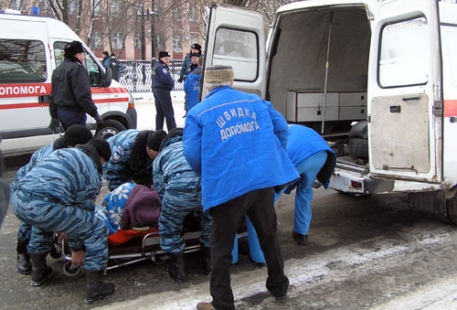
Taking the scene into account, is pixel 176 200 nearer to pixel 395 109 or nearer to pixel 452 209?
pixel 395 109

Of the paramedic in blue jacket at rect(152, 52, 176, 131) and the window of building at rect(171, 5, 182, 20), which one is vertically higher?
the window of building at rect(171, 5, 182, 20)

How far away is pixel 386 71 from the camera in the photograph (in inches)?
177

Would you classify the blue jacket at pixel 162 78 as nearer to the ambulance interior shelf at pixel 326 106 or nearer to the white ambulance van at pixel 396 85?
the ambulance interior shelf at pixel 326 106

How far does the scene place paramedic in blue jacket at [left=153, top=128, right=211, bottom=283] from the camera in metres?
3.53

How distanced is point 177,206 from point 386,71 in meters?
2.39

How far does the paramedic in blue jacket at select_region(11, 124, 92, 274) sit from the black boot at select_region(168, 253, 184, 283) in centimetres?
114

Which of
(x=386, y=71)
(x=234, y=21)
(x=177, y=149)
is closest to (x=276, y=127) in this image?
(x=177, y=149)

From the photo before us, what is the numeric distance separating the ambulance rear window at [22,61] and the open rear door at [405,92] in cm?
530

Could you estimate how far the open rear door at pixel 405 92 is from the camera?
4.11m

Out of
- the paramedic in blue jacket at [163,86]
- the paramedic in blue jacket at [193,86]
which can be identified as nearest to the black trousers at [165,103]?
the paramedic in blue jacket at [163,86]

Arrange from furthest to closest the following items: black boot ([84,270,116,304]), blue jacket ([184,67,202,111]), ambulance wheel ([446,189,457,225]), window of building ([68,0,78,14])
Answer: window of building ([68,0,78,14]) → blue jacket ([184,67,202,111]) → ambulance wheel ([446,189,457,225]) → black boot ([84,270,116,304])

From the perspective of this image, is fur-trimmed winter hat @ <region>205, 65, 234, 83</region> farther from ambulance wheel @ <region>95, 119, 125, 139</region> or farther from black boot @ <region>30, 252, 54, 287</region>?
ambulance wheel @ <region>95, 119, 125, 139</region>

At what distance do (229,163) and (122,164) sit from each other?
1.80m

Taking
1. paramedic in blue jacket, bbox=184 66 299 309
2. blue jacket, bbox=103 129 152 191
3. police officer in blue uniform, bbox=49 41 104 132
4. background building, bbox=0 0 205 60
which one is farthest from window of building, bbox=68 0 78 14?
paramedic in blue jacket, bbox=184 66 299 309
